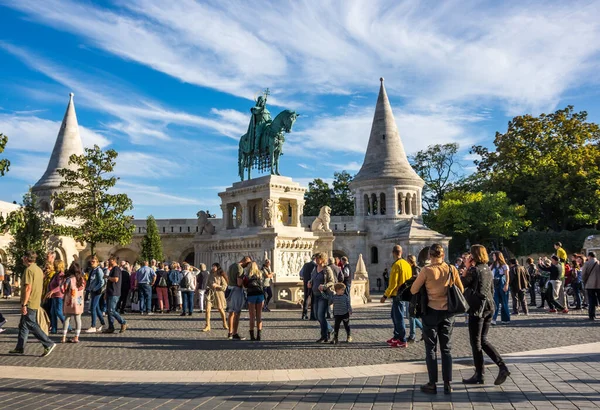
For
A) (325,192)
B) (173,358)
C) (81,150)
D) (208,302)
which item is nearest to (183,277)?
(208,302)

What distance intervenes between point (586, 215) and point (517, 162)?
6909 mm

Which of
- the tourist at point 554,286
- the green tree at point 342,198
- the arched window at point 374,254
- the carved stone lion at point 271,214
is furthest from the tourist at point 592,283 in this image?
the green tree at point 342,198

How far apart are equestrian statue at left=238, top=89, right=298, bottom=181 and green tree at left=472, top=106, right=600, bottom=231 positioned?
27.1 meters

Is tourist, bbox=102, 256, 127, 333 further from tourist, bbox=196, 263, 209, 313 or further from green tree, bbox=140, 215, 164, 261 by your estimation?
green tree, bbox=140, 215, 164, 261

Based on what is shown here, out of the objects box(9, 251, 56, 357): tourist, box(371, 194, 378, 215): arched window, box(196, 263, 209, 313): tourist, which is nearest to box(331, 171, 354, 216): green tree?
box(371, 194, 378, 215): arched window

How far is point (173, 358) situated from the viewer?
9.23 metres

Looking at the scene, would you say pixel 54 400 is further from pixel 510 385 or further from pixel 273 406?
pixel 510 385

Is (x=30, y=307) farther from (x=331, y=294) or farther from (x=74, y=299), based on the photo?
(x=331, y=294)

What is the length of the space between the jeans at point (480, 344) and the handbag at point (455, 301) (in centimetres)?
44

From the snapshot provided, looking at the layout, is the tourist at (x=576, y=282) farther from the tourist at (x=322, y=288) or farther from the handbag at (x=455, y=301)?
the handbag at (x=455, y=301)

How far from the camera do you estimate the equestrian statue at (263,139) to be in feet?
75.5

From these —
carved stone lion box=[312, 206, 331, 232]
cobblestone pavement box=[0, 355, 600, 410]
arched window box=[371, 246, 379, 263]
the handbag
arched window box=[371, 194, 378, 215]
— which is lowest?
cobblestone pavement box=[0, 355, 600, 410]

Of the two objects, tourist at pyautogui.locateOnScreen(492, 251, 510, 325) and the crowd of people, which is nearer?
the crowd of people

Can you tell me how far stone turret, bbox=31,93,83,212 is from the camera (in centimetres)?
4106
